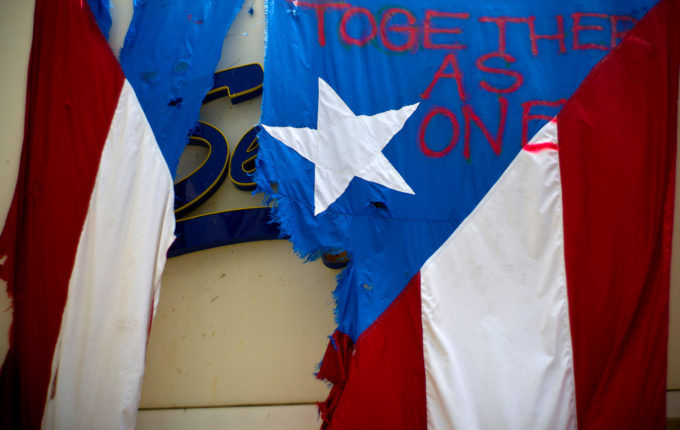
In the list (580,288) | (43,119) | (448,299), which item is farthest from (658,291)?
(43,119)

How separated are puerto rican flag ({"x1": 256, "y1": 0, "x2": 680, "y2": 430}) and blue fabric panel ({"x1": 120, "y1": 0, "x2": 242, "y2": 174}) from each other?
0.28 meters

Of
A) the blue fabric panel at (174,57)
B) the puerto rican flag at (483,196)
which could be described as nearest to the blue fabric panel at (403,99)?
the puerto rican flag at (483,196)

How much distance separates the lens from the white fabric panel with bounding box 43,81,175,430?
165 centimetres

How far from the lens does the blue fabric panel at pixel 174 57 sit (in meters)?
1.89

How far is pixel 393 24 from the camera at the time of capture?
75.0 inches

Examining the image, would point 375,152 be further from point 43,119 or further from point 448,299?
point 43,119

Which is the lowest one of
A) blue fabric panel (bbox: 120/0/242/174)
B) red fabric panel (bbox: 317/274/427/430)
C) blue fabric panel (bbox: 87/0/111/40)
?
red fabric panel (bbox: 317/274/427/430)

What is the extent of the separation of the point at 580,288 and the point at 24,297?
177cm

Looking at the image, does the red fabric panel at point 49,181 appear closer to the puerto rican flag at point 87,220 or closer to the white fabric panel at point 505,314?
the puerto rican flag at point 87,220

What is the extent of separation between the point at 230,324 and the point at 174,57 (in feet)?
3.26

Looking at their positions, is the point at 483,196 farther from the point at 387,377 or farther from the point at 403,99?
the point at 387,377

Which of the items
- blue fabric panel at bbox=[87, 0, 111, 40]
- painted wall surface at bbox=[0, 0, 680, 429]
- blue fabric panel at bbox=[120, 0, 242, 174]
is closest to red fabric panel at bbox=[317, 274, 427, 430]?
painted wall surface at bbox=[0, 0, 680, 429]

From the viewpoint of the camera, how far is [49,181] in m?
1.80

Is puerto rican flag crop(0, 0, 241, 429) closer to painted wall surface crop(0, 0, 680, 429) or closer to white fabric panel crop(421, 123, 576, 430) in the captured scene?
painted wall surface crop(0, 0, 680, 429)
